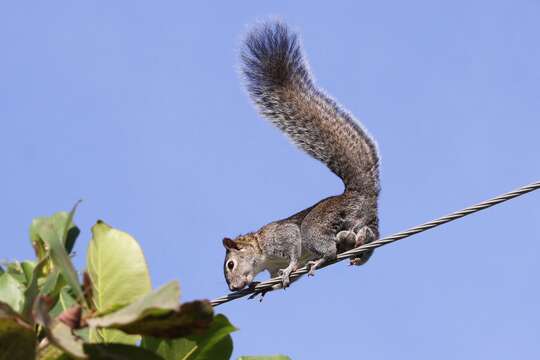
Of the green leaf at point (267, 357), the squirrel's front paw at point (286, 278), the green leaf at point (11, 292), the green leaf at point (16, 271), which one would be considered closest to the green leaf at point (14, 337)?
the green leaf at point (11, 292)

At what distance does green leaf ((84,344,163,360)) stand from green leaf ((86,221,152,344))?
0.16 metres

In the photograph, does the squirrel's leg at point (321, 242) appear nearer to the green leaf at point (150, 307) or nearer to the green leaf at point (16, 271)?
the green leaf at point (16, 271)

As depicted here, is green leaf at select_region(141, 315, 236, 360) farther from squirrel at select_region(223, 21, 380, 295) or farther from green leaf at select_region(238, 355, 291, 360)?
squirrel at select_region(223, 21, 380, 295)

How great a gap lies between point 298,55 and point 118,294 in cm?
595

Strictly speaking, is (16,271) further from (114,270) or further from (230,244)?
(230,244)

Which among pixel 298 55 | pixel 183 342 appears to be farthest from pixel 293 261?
pixel 183 342

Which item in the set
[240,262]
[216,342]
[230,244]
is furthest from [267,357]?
[230,244]

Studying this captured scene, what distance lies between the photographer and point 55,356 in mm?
1527

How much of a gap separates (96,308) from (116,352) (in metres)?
0.18

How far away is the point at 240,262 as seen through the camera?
286 inches

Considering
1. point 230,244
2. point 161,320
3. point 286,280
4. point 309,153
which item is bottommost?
point 286,280

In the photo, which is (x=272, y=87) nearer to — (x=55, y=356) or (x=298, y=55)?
(x=298, y=55)

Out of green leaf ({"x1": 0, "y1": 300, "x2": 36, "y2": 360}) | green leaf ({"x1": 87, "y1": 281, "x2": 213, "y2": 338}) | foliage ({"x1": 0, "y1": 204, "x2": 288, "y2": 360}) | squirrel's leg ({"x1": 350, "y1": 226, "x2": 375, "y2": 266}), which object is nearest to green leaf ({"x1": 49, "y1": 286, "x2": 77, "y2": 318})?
foliage ({"x1": 0, "y1": 204, "x2": 288, "y2": 360})

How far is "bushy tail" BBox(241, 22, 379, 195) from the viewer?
22.9ft
